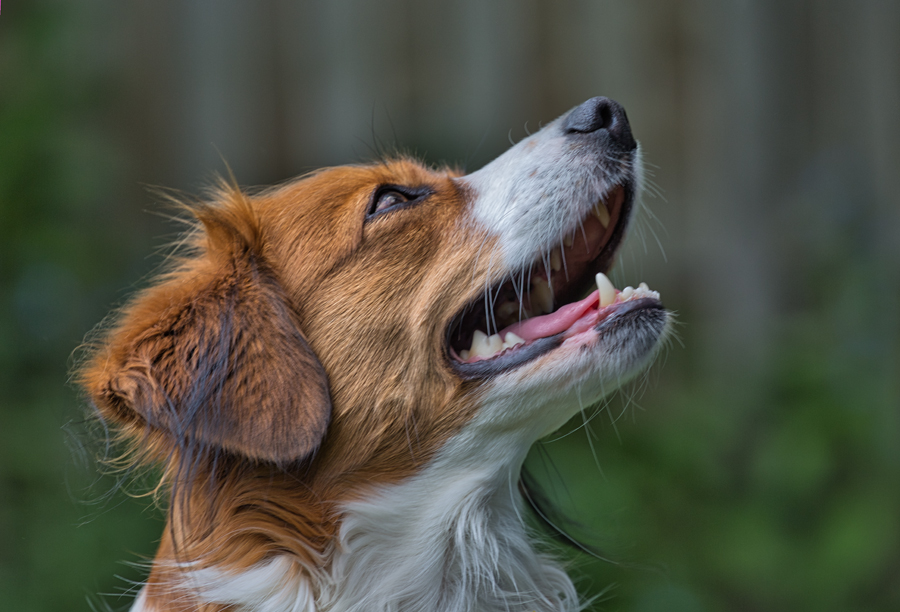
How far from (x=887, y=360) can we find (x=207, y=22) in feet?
12.5

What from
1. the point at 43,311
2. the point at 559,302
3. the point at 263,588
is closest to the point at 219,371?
the point at 263,588

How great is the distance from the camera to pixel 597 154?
2.35m

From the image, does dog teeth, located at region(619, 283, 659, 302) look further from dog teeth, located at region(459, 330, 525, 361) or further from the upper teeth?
dog teeth, located at region(459, 330, 525, 361)

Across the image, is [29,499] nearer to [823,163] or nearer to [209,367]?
[209,367]

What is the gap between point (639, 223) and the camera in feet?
9.83

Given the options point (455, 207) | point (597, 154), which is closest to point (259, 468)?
point (455, 207)

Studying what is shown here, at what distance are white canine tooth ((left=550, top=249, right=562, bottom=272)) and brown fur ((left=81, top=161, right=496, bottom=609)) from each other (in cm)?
21

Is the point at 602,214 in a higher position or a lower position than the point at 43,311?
higher

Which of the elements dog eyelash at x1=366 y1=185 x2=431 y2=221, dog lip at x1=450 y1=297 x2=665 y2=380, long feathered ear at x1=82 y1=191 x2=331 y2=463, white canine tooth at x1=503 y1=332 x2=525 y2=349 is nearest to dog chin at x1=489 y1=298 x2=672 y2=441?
dog lip at x1=450 y1=297 x2=665 y2=380

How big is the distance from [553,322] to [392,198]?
601 mm

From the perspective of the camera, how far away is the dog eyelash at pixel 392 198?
2.38 m

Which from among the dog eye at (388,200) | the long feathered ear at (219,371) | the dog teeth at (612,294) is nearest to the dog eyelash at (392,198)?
the dog eye at (388,200)

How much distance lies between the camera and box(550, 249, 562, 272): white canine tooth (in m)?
2.36

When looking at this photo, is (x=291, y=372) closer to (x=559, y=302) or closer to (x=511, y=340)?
(x=511, y=340)
